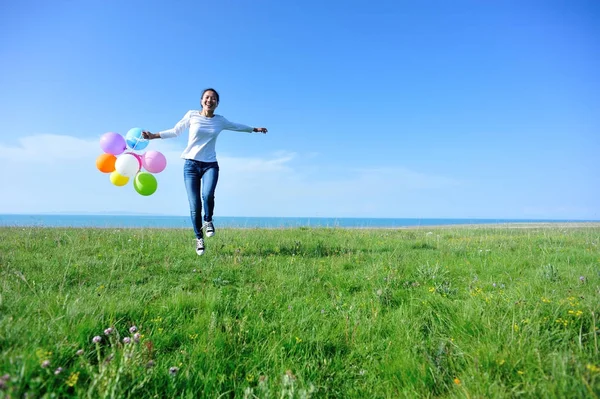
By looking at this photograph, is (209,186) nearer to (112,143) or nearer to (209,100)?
(209,100)

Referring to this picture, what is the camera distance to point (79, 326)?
2406mm

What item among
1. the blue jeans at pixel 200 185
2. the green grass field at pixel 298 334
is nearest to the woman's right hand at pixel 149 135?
the blue jeans at pixel 200 185

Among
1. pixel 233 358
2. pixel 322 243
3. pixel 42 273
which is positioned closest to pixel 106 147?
pixel 42 273

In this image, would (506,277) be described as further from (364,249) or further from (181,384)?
(181,384)

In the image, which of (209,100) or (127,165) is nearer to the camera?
(209,100)

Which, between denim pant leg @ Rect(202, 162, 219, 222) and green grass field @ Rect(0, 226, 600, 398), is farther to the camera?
denim pant leg @ Rect(202, 162, 219, 222)

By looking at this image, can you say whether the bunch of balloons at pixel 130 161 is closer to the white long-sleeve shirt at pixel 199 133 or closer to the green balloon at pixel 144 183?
the green balloon at pixel 144 183

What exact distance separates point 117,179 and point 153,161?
0.99 m

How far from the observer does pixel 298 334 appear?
9.09ft

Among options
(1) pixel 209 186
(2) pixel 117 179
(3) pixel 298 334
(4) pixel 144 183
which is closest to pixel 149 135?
(4) pixel 144 183

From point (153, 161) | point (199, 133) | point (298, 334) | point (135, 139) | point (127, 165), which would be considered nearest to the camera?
point (298, 334)

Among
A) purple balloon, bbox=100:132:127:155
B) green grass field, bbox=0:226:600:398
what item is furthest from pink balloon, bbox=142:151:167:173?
green grass field, bbox=0:226:600:398

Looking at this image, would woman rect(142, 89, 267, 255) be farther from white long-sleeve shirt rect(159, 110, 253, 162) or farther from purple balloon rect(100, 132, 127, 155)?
purple balloon rect(100, 132, 127, 155)

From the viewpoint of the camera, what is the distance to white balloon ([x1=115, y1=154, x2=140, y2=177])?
7279mm
